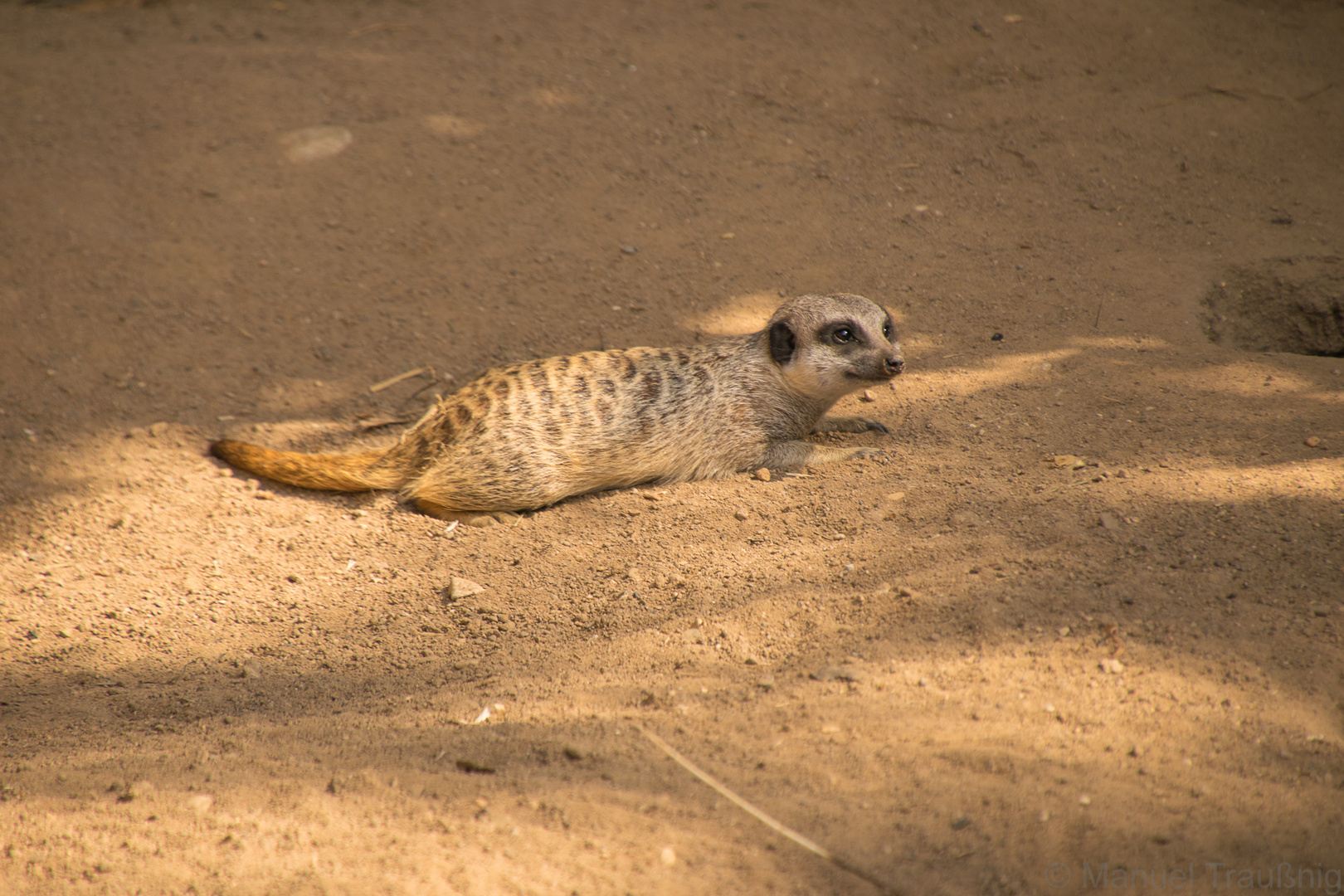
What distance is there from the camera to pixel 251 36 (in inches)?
226

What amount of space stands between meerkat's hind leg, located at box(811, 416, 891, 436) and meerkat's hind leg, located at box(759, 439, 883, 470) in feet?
0.72

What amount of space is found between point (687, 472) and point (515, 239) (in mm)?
1839

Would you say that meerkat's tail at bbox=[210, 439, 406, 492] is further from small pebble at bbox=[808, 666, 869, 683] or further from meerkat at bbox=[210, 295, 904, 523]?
small pebble at bbox=[808, 666, 869, 683]

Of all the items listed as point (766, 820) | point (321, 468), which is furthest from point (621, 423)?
point (766, 820)

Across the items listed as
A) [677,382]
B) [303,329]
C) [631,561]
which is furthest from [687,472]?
[303,329]

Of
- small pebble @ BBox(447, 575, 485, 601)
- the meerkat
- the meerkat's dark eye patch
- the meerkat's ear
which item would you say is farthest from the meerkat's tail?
the meerkat's dark eye patch

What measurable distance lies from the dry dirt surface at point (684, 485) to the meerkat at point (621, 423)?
0.14 metres

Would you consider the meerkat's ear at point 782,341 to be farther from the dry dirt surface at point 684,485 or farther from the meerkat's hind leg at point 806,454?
the dry dirt surface at point 684,485

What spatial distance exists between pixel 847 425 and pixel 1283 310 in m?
2.20

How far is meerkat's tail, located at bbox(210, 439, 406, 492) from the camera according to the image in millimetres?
3375

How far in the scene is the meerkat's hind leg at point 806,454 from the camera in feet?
11.3

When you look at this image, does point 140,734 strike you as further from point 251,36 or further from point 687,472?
point 251,36

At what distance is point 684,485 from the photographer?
3516 millimetres

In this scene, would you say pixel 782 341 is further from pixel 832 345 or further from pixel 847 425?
pixel 847 425
